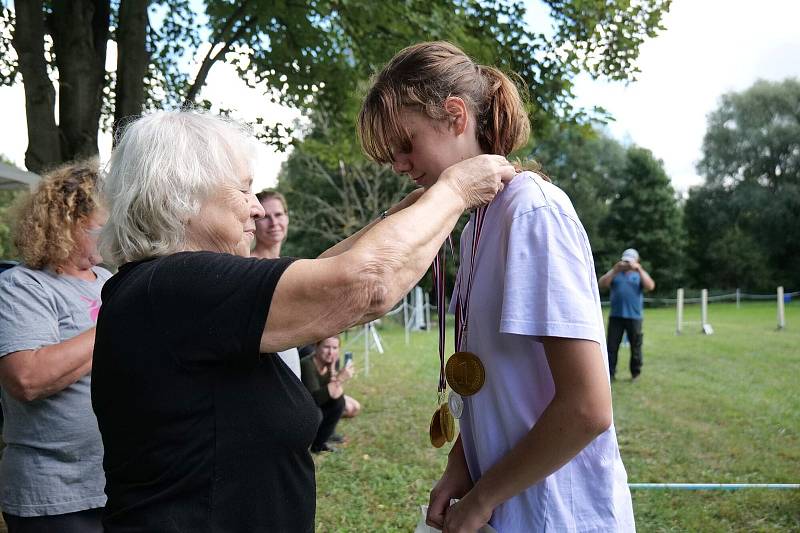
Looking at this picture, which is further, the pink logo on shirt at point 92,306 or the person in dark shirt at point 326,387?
the person in dark shirt at point 326,387

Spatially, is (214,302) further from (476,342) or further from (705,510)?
(705,510)

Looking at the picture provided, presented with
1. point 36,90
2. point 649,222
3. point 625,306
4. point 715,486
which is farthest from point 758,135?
point 36,90

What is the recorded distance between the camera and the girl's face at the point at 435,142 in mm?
1648

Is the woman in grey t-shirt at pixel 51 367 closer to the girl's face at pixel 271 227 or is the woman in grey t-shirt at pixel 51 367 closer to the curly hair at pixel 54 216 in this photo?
the curly hair at pixel 54 216

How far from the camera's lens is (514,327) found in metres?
1.31

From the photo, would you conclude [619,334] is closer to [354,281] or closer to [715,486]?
[715,486]

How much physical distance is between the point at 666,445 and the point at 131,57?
683 centimetres

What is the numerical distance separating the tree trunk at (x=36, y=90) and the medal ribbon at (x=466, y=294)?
18.5 feet

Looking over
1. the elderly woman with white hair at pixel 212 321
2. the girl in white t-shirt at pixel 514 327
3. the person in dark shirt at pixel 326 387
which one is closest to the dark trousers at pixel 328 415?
the person in dark shirt at pixel 326 387

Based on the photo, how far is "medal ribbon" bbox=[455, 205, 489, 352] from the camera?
158 centimetres

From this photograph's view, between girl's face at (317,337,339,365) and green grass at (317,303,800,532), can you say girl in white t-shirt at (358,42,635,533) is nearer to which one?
green grass at (317,303,800,532)

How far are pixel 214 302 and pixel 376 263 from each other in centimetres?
32

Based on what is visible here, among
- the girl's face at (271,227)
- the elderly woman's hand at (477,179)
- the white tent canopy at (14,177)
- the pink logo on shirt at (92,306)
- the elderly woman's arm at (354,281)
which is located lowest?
the pink logo on shirt at (92,306)

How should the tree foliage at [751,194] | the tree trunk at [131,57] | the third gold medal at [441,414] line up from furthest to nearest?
the tree foliage at [751,194], the tree trunk at [131,57], the third gold medal at [441,414]
